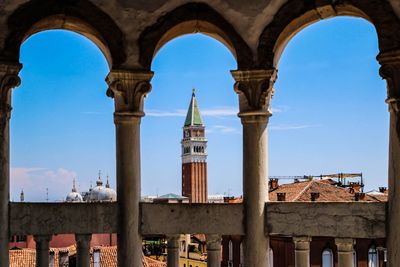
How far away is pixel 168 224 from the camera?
11.1m

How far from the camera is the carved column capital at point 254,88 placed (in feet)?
35.1

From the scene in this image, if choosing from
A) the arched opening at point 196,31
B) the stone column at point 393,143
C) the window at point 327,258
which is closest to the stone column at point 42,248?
the arched opening at point 196,31

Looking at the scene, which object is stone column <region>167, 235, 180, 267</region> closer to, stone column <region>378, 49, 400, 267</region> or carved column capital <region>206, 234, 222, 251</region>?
carved column capital <region>206, 234, 222, 251</region>

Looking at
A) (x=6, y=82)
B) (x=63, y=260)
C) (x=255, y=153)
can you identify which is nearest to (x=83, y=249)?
(x=6, y=82)

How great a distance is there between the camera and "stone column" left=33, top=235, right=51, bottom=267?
1064 cm

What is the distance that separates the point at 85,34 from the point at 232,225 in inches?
161

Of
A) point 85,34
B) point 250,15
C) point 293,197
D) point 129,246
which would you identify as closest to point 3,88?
point 85,34

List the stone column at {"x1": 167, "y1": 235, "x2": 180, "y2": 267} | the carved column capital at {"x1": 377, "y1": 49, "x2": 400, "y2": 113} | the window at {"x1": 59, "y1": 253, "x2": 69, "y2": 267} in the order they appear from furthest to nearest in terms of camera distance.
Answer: the window at {"x1": 59, "y1": 253, "x2": 69, "y2": 267}
the stone column at {"x1": 167, "y1": 235, "x2": 180, "y2": 267}
the carved column capital at {"x1": 377, "y1": 49, "x2": 400, "y2": 113}

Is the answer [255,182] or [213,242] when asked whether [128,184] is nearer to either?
[213,242]

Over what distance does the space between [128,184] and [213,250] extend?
5.84ft

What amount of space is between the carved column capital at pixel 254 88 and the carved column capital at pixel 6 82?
3.48 m

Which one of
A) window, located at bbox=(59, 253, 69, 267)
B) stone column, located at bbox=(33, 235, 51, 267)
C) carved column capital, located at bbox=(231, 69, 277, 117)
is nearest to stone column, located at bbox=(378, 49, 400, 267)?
carved column capital, located at bbox=(231, 69, 277, 117)

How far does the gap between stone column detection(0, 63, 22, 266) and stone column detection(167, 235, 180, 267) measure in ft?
8.54

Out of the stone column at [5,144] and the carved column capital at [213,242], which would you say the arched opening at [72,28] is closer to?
the stone column at [5,144]
